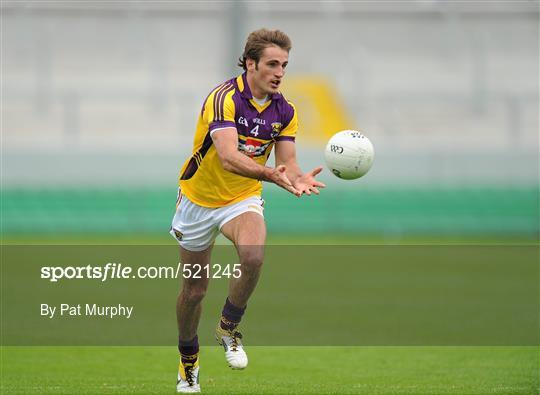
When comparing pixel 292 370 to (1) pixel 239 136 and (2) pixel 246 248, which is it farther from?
(1) pixel 239 136

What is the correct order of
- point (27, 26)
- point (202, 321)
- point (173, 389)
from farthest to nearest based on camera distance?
1. point (27, 26)
2. point (202, 321)
3. point (173, 389)

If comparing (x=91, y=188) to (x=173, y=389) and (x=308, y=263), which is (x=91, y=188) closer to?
(x=308, y=263)

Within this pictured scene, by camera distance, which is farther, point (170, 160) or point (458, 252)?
point (170, 160)

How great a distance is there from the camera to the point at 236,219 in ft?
27.7

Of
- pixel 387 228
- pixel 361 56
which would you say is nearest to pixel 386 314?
pixel 387 228

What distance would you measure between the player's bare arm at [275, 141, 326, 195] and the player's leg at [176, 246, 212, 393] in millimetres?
914

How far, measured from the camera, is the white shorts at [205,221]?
8555mm

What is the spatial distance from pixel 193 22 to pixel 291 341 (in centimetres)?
2534

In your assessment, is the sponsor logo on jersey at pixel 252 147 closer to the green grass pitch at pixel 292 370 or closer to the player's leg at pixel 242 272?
the player's leg at pixel 242 272

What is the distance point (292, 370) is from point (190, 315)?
80.3 inches

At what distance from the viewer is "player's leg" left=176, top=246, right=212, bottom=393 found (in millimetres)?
8594

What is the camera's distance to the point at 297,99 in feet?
93.2
